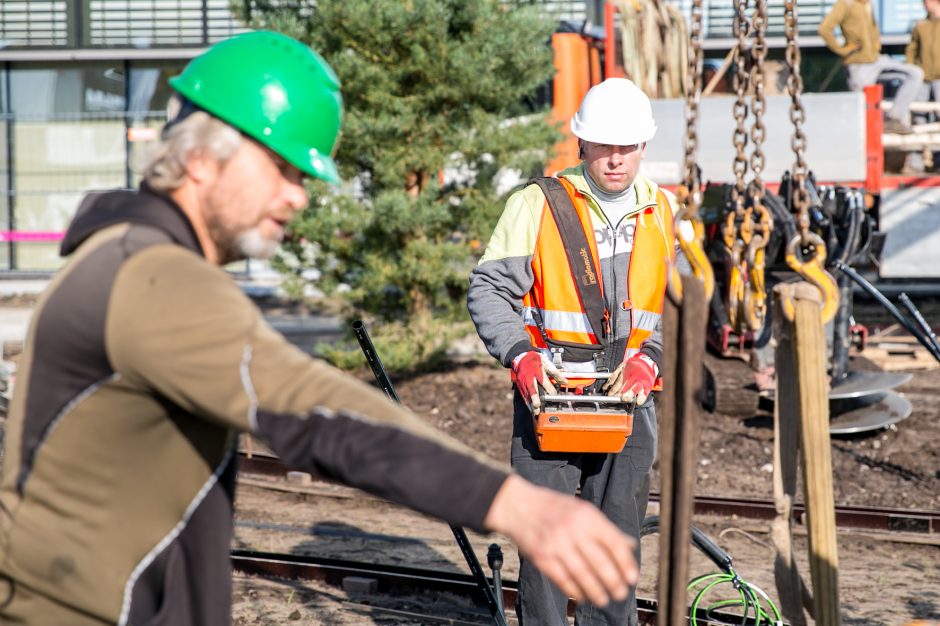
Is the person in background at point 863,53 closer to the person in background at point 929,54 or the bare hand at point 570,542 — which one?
the person in background at point 929,54

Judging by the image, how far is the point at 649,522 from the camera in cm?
521

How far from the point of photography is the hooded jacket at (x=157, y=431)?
6.23ft

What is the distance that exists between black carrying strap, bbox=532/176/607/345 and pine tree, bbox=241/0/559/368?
7.60 metres

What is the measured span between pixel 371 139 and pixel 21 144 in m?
12.6

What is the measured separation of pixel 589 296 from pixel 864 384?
6.24 m

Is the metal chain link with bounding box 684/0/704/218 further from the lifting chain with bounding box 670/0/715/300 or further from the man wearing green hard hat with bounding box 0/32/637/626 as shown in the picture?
the man wearing green hard hat with bounding box 0/32/637/626

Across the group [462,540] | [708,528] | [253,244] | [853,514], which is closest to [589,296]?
[462,540]

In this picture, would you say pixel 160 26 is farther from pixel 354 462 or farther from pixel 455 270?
pixel 354 462

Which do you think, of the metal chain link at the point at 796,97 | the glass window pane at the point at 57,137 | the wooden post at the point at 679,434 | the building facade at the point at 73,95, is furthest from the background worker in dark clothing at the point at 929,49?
the glass window pane at the point at 57,137

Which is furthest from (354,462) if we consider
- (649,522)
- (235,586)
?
(235,586)

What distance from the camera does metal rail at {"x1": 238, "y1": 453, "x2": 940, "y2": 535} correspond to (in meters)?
7.87

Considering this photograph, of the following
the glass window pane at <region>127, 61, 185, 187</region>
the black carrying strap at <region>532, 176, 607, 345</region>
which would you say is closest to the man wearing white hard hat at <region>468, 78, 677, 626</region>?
the black carrying strap at <region>532, 176, 607, 345</region>

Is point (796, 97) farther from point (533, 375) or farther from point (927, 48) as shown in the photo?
point (927, 48)

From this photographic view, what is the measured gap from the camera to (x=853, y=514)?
7926 mm
